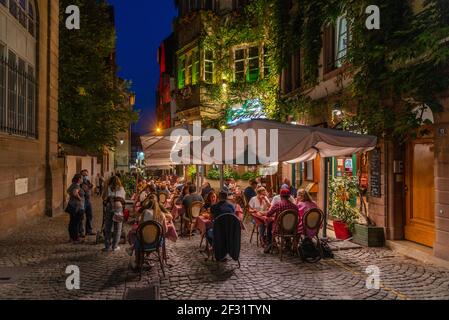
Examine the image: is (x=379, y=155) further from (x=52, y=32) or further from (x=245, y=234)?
(x=52, y=32)

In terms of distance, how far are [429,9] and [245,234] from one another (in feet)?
22.9

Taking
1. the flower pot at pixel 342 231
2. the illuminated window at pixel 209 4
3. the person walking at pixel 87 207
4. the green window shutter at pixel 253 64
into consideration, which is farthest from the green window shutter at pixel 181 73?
the flower pot at pixel 342 231

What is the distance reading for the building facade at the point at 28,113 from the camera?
10.9m

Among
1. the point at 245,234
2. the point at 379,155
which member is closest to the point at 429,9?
the point at 379,155

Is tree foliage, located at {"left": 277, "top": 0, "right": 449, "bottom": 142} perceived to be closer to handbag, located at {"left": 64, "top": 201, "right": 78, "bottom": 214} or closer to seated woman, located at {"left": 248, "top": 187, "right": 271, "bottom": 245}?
seated woman, located at {"left": 248, "top": 187, "right": 271, "bottom": 245}

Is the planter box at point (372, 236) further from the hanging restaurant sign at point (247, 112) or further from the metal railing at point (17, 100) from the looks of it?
the metal railing at point (17, 100)

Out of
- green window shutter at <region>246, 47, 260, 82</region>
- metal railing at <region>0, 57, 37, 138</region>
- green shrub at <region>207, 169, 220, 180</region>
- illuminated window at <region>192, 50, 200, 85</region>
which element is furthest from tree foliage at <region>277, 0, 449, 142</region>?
illuminated window at <region>192, 50, 200, 85</region>

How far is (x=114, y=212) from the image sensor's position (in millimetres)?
8773

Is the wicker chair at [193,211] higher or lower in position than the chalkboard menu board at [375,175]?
lower

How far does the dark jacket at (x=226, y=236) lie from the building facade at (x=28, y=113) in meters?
6.47

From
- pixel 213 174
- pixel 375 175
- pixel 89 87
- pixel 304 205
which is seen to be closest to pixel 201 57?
pixel 89 87

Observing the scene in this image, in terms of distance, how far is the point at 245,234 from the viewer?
441 inches

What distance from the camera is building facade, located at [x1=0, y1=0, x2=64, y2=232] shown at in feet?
35.8

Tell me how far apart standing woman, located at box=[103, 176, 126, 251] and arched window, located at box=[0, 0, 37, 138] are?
4.06 meters
